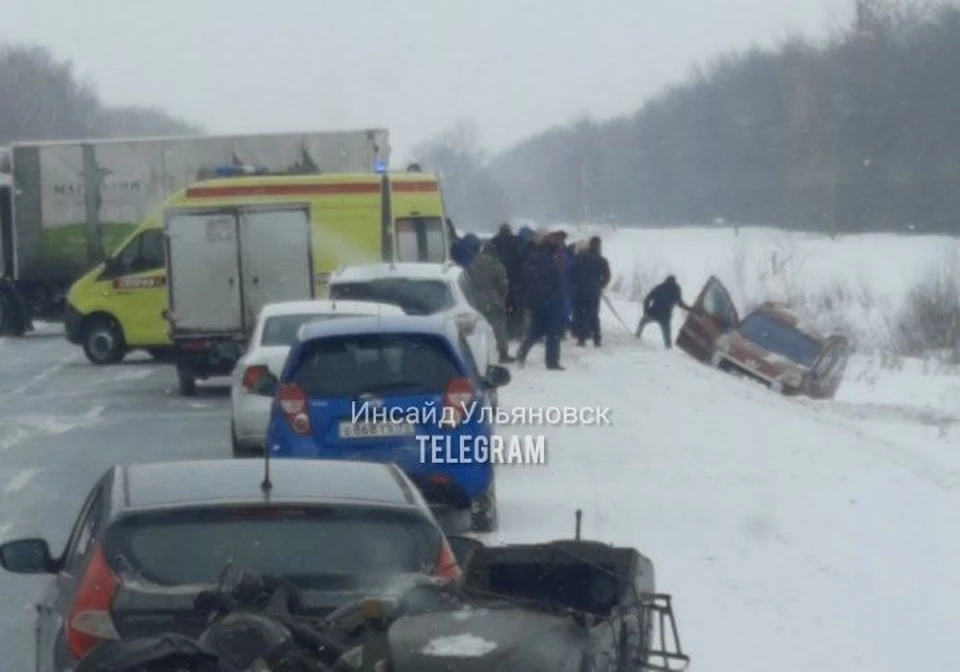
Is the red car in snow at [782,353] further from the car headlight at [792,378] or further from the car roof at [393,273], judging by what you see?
the car roof at [393,273]

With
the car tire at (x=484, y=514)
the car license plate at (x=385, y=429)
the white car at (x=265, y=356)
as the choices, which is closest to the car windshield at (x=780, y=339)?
the white car at (x=265, y=356)

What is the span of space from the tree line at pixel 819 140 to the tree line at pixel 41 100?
66.4ft

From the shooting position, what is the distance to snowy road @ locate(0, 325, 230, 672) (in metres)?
13.0

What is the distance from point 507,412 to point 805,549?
8.48 metres

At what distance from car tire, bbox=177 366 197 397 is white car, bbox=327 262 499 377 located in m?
5.79

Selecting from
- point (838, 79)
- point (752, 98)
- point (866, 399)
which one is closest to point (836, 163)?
point (838, 79)

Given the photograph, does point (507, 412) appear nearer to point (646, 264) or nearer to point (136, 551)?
point (136, 551)

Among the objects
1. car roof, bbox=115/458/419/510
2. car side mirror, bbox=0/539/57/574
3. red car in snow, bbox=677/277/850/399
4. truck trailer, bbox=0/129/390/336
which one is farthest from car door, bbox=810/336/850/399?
car side mirror, bbox=0/539/57/574

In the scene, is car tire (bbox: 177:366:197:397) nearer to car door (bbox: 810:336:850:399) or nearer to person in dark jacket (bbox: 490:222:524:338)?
person in dark jacket (bbox: 490:222:524:338)

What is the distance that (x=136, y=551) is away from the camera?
6.78m

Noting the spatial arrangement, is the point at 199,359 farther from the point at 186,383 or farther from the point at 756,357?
the point at 756,357

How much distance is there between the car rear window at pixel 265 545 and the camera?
22.1ft

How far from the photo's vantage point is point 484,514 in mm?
14422

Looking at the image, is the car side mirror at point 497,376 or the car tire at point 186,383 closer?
the car side mirror at point 497,376
